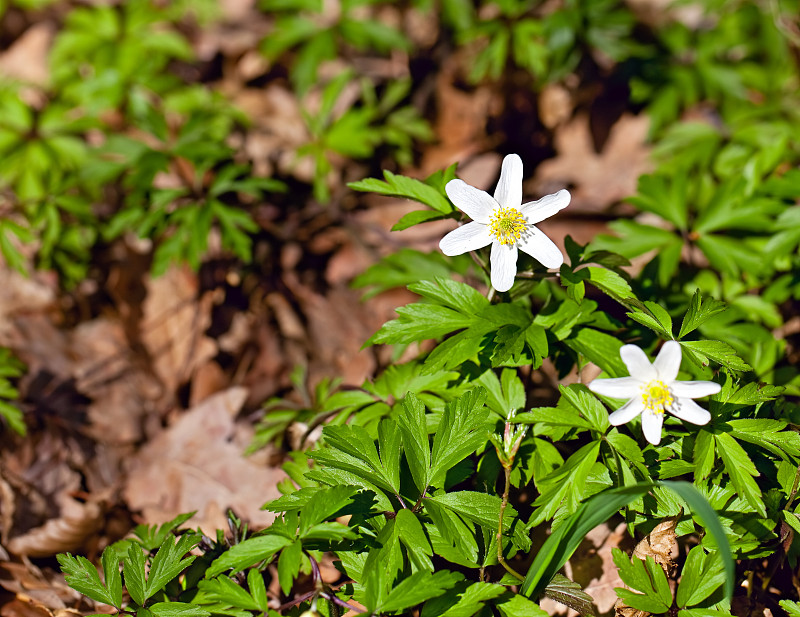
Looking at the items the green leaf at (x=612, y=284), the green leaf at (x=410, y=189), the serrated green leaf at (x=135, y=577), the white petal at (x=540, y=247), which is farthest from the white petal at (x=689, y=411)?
the serrated green leaf at (x=135, y=577)

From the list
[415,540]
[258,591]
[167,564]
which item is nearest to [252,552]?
[258,591]

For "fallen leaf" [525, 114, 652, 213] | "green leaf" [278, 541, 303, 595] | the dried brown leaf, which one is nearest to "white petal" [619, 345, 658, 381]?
"green leaf" [278, 541, 303, 595]

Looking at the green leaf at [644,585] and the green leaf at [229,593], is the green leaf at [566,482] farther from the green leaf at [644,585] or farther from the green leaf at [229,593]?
the green leaf at [229,593]

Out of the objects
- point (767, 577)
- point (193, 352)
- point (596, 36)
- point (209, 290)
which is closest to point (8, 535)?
point (193, 352)

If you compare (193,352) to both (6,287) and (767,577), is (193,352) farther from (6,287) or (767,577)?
(767,577)

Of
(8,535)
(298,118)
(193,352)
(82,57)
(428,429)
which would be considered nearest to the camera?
(428,429)

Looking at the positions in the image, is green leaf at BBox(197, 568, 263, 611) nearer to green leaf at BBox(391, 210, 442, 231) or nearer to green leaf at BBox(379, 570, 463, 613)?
green leaf at BBox(379, 570, 463, 613)

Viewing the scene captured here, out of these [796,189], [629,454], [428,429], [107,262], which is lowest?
[428,429]

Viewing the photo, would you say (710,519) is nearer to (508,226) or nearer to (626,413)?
(626,413)
